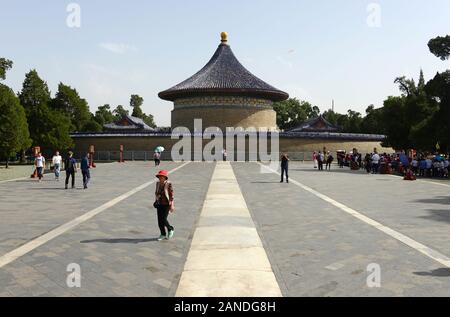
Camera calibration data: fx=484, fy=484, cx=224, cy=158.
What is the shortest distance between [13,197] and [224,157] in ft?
102

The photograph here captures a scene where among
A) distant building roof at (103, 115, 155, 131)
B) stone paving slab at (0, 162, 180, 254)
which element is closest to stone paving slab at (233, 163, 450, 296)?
stone paving slab at (0, 162, 180, 254)

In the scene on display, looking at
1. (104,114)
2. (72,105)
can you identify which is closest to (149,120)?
(104,114)

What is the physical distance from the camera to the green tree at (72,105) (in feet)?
205

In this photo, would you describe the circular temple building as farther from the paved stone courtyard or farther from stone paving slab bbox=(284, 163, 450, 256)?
the paved stone courtyard

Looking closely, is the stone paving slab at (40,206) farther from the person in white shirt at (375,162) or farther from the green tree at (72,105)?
the green tree at (72,105)

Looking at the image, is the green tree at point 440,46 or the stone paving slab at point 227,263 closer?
the stone paving slab at point 227,263

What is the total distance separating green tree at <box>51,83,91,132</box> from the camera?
6234 centimetres

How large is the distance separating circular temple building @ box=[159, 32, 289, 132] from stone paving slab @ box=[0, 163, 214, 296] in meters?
45.6

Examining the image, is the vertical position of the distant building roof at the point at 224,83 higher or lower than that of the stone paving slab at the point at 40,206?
higher

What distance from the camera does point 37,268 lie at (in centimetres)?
614

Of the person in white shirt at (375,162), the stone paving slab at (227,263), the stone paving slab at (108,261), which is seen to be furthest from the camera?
the person in white shirt at (375,162)

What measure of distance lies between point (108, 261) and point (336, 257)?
312 cm

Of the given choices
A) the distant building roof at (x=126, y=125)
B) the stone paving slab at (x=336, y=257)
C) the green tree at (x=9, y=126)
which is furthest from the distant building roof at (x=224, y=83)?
the stone paving slab at (x=336, y=257)

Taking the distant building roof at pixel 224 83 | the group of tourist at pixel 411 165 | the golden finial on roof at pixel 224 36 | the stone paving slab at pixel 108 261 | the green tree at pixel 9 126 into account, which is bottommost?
the stone paving slab at pixel 108 261
